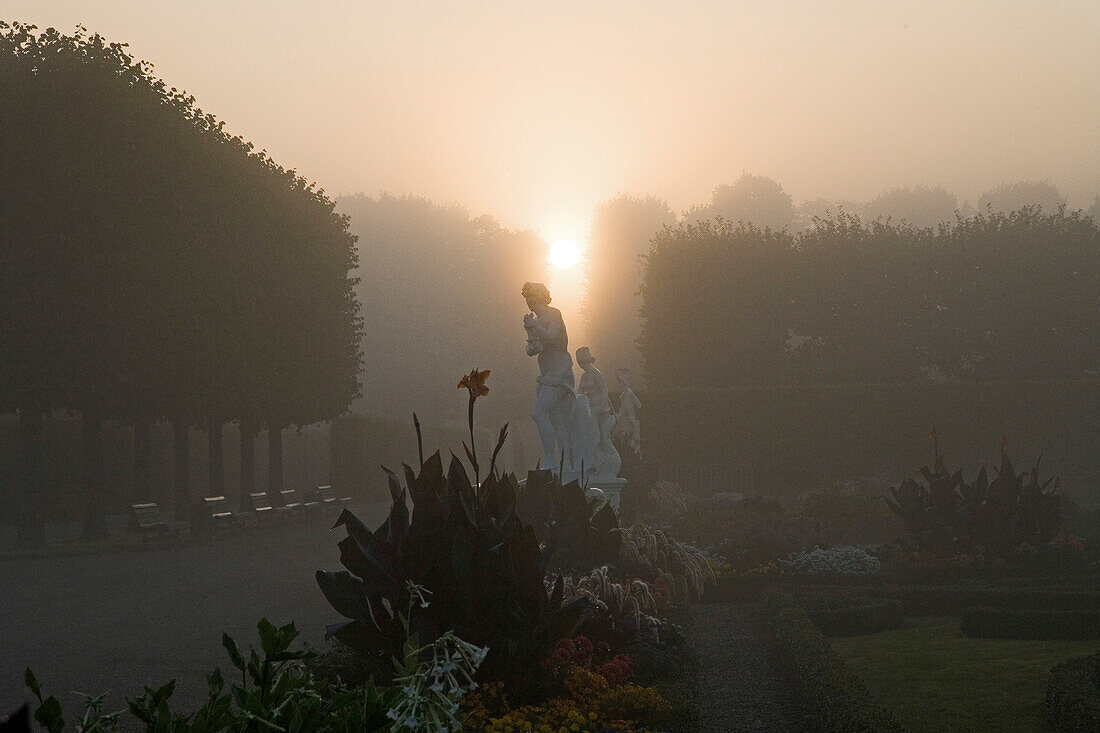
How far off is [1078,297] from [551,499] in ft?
112

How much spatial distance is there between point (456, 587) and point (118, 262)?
17876 millimetres

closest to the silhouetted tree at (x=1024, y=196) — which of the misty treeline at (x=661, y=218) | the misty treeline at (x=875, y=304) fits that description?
the misty treeline at (x=661, y=218)

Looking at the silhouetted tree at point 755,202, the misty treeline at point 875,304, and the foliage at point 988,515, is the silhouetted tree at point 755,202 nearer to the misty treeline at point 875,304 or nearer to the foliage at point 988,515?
the misty treeline at point 875,304

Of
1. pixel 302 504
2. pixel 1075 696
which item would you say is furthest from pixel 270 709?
pixel 302 504

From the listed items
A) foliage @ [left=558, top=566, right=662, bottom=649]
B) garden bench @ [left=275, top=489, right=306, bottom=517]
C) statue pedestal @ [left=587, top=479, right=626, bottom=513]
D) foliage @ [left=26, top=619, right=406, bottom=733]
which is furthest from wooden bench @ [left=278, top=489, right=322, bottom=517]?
foliage @ [left=26, top=619, right=406, bottom=733]

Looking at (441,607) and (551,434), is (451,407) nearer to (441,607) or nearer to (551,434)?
(551,434)

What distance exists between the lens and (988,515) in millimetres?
14789

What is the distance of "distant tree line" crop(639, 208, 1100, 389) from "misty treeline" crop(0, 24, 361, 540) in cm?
1689

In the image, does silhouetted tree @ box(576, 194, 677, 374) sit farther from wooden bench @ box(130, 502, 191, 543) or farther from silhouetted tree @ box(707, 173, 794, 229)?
wooden bench @ box(130, 502, 191, 543)

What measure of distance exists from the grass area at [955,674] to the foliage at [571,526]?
2.33 metres

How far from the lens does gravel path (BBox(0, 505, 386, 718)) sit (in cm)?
859

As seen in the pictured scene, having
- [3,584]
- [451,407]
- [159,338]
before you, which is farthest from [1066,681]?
[451,407]

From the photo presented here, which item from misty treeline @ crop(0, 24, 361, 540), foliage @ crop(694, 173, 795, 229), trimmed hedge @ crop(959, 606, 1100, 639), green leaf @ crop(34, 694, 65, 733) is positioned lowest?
trimmed hedge @ crop(959, 606, 1100, 639)

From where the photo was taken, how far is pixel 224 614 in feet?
39.6
